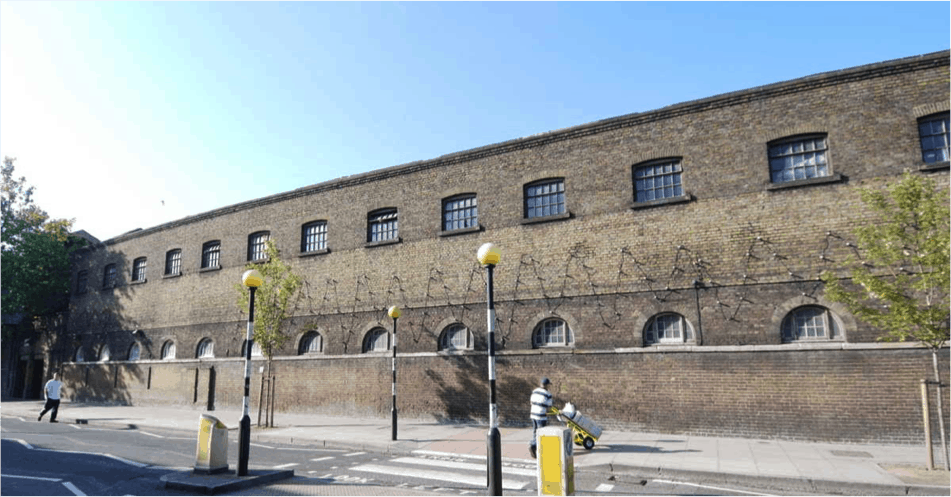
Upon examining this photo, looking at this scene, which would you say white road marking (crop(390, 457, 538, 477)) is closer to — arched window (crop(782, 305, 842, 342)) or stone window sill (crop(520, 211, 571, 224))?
arched window (crop(782, 305, 842, 342))

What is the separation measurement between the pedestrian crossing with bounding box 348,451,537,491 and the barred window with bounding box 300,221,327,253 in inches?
442

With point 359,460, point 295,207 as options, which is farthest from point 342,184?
point 359,460

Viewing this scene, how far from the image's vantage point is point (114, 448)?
492 inches

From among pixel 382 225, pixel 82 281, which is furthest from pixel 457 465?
pixel 82 281

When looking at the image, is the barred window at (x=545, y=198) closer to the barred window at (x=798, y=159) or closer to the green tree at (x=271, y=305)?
the barred window at (x=798, y=159)

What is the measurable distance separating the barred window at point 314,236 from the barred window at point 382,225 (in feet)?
7.08

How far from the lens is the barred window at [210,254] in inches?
944

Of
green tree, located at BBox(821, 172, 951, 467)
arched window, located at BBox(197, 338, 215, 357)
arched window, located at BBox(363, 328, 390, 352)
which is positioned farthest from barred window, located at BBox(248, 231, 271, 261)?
green tree, located at BBox(821, 172, 951, 467)

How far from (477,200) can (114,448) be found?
36.9 feet

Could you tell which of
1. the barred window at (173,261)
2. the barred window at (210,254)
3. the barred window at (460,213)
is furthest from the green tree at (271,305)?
the barred window at (173,261)

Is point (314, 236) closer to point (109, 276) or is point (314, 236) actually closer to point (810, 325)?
point (109, 276)

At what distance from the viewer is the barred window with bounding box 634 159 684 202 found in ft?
48.5

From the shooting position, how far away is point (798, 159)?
13516 millimetres

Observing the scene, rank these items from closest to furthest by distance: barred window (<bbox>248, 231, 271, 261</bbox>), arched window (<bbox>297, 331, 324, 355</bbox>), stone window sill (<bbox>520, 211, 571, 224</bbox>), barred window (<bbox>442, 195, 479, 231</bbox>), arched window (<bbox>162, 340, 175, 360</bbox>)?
stone window sill (<bbox>520, 211, 571, 224</bbox>)
barred window (<bbox>442, 195, 479, 231</bbox>)
arched window (<bbox>297, 331, 324, 355</bbox>)
barred window (<bbox>248, 231, 271, 261</bbox>)
arched window (<bbox>162, 340, 175, 360</bbox>)
